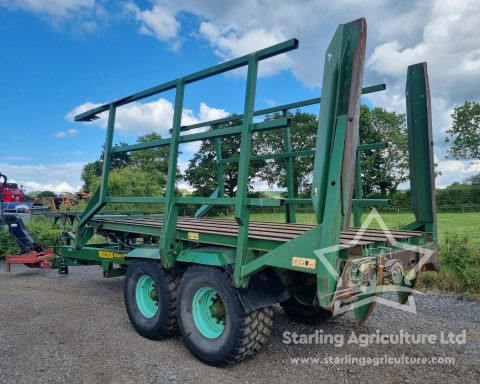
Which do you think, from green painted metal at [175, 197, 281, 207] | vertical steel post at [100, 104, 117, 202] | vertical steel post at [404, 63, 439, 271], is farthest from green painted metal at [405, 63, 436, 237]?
vertical steel post at [100, 104, 117, 202]

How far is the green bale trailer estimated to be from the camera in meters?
3.04

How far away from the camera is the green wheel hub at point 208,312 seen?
3893 mm

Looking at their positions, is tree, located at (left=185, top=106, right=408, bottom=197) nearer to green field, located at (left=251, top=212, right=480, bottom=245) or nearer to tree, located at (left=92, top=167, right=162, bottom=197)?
green field, located at (left=251, top=212, right=480, bottom=245)

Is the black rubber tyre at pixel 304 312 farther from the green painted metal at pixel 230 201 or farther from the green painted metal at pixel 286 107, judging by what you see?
the green painted metal at pixel 286 107

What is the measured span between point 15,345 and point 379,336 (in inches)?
161

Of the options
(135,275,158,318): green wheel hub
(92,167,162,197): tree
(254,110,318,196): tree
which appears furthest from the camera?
(92,167,162,197): tree

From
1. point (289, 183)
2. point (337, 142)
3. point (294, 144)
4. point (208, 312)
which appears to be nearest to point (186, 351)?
point (208, 312)

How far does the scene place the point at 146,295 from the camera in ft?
15.5

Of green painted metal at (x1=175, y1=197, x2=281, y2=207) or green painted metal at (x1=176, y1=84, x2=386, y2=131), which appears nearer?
green painted metal at (x1=175, y1=197, x2=281, y2=207)

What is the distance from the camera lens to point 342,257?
3125 millimetres

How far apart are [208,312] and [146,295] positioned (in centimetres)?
109

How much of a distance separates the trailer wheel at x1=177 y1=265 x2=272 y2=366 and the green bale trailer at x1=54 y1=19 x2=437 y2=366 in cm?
1

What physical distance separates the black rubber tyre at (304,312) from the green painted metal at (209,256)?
1545mm

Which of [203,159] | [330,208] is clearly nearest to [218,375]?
[330,208]
